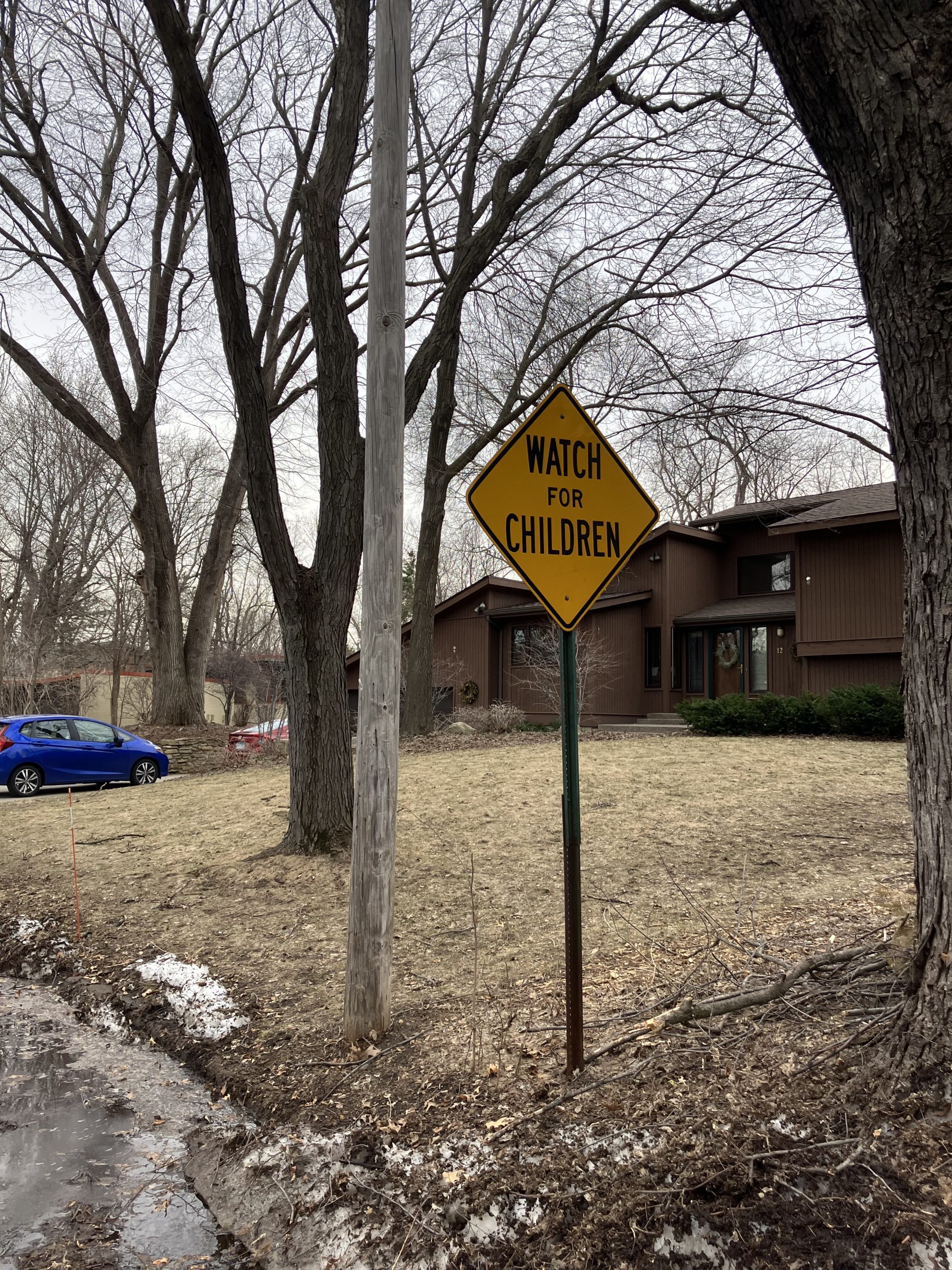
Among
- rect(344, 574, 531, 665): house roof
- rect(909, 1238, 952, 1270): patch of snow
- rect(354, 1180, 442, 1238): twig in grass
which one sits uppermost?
rect(344, 574, 531, 665): house roof

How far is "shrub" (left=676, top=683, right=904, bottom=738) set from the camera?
56.6ft

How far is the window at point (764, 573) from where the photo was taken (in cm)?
2550

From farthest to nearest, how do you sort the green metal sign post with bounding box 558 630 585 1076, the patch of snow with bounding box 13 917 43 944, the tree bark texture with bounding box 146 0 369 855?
the tree bark texture with bounding box 146 0 369 855 → the patch of snow with bounding box 13 917 43 944 → the green metal sign post with bounding box 558 630 585 1076

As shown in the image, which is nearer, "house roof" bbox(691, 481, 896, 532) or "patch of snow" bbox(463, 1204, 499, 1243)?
"patch of snow" bbox(463, 1204, 499, 1243)

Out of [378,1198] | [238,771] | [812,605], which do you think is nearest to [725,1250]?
[378,1198]

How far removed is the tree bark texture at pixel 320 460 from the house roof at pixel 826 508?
1275 centimetres

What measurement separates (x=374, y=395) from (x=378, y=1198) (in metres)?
3.72

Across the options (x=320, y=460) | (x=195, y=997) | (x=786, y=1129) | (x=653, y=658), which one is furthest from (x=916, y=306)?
(x=653, y=658)

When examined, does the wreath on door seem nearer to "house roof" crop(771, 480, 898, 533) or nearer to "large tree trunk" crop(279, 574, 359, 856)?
"house roof" crop(771, 480, 898, 533)

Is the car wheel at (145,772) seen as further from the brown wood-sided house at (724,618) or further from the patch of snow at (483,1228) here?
the patch of snow at (483,1228)

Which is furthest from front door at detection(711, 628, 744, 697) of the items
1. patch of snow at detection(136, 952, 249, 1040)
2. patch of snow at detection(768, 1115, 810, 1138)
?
patch of snow at detection(768, 1115, 810, 1138)

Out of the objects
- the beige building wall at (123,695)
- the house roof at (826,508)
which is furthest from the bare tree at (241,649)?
the house roof at (826,508)

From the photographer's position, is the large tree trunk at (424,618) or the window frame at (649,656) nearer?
the large tree trunk at (424,618)

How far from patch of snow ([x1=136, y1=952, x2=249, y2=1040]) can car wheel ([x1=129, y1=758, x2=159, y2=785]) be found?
12.4 meters
